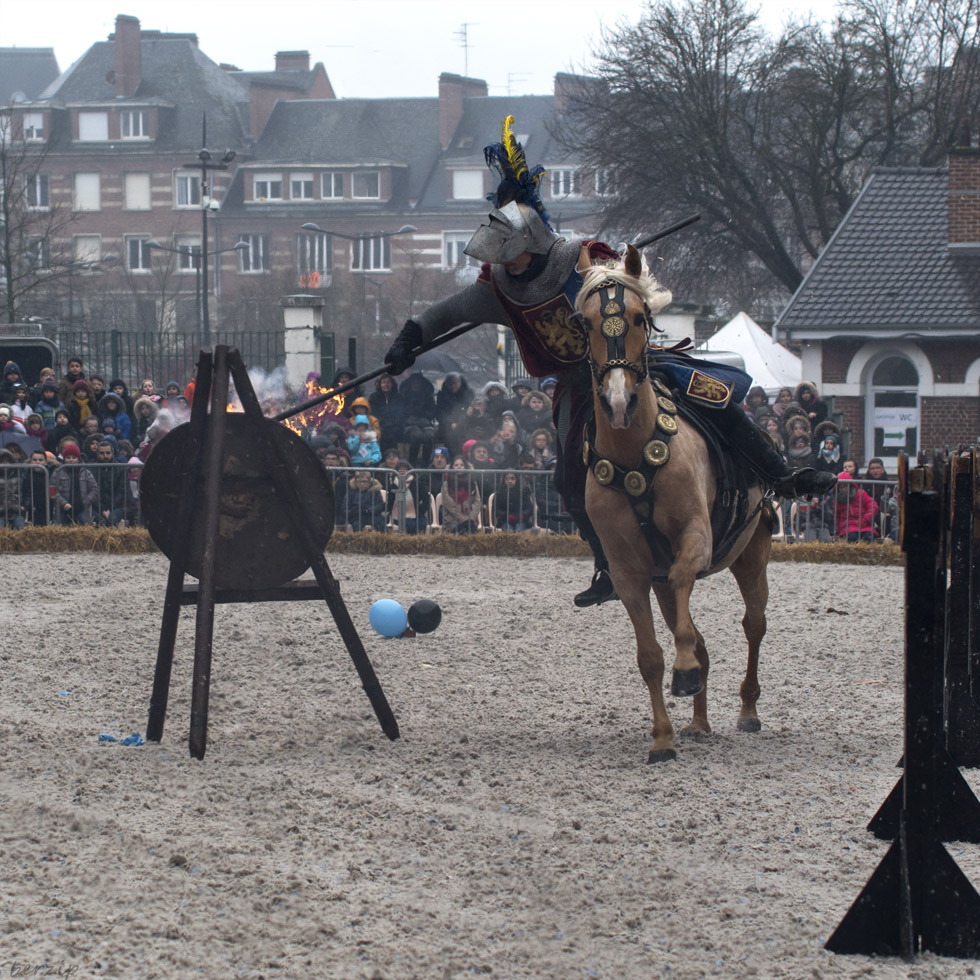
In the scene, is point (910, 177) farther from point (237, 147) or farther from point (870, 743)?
point (237, 147)

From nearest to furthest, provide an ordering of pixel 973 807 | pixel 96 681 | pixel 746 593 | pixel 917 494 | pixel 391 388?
pixel 917 494
pixel 973 807
pixel 746 593
pixel 96 681
pixel 391 388

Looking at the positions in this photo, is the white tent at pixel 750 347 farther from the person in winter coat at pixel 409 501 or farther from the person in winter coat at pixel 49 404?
the person in winter coat at pixel 49 404

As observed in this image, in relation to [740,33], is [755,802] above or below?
below

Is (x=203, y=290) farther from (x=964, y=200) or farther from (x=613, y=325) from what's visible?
(x=613, y=325)

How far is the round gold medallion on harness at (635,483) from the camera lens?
670 centimetres

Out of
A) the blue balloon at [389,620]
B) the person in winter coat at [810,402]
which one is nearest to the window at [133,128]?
the person in winter coat at [810,402]

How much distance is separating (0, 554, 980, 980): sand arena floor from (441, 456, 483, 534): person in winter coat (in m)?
4.85

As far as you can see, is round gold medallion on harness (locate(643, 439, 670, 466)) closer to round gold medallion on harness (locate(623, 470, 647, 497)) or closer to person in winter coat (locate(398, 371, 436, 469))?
round gold medallion on harness (locate(623, 470, 647, 497))

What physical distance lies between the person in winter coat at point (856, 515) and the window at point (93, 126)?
59183mm

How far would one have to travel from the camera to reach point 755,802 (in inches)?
243

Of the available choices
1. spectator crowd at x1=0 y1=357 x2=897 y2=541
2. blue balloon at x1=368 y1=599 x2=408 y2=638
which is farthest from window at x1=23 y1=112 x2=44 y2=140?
blue balloon at x1=368 y1=599 x2=408 y2=638

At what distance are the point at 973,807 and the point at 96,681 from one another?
17.6 feet

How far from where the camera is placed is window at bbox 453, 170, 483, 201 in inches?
2571

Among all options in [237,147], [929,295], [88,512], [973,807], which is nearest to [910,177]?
[929,295]
